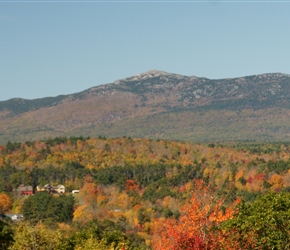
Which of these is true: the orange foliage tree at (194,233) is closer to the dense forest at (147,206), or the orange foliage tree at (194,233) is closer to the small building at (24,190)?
the dense forest at (147,206)

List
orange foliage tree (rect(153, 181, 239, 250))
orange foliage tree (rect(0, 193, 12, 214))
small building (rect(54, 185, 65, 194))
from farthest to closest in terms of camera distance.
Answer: small building (rect(54, 185, 65, 194))
orange foliage tree (rect(0, 193, 12, 214))
orange foliage tree (rect(153, 181, 239, 250))

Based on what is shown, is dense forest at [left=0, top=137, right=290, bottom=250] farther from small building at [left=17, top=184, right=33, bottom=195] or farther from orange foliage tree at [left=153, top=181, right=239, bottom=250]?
small building at [left=17, top=184, right=33, bottom=195]

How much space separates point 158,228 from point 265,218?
2934 inches

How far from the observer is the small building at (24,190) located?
535ft

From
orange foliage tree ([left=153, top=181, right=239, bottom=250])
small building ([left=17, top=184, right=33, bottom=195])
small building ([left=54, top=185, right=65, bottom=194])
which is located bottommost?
small building ([left=54, top=185, right=65, bottom=194])

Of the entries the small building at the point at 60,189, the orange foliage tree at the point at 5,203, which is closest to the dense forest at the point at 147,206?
the orange foliage tree at the point at 5,203

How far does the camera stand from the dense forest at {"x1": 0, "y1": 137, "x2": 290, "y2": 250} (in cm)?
4016

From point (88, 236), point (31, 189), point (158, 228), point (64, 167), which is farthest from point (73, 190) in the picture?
point (88, 236)

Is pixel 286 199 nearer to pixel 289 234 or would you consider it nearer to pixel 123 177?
pixel 289 234

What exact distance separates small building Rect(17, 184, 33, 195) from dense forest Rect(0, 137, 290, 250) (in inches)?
80.9

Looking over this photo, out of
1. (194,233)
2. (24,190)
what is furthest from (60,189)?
(194,233)

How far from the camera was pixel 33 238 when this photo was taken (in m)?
49.4

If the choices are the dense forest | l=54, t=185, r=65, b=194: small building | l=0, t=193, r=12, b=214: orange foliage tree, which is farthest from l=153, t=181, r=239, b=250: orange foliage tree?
l=54, t=185, r=65, b=194: small building

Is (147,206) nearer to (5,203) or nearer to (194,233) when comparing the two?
(5,203)
